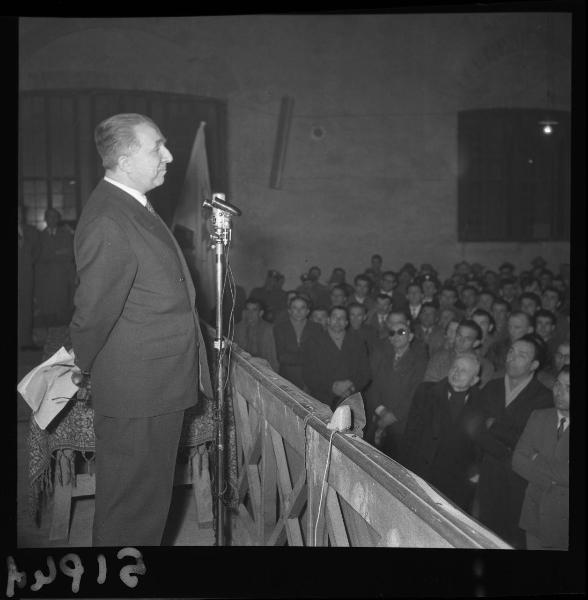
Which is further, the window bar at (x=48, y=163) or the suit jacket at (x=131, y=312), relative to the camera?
the window bar at (x=48, y=163)

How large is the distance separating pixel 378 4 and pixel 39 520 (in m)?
2.27

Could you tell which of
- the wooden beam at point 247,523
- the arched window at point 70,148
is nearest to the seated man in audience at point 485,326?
the wooden beam at point 247,523

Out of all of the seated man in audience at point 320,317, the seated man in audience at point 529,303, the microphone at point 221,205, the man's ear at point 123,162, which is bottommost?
the seated man in audience at point 320,317

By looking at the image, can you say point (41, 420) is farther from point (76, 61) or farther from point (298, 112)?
point (298, 112)

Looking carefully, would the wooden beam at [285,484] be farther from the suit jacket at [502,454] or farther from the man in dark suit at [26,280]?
the man in dark suit at [26,280]

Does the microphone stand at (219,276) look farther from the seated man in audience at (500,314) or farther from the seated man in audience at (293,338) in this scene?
the seated man in audience at (500,314)

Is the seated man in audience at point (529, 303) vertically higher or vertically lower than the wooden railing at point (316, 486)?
higher

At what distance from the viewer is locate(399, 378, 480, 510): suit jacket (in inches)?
102

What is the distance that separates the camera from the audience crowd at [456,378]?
2.37m

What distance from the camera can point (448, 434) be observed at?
2.68 m

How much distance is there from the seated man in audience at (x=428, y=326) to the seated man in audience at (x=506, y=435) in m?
1.54

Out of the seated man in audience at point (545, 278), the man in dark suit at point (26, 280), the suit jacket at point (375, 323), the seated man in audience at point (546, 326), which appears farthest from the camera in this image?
the seated man in audience at point (545, 278)

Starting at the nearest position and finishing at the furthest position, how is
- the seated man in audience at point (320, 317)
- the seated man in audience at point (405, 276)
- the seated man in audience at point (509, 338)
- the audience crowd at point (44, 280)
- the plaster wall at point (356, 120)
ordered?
the seated man in audience at point (509, 338) < the seated man in audience at point (320, 317) < the audience crowd at point (44, 280) < the seated man in audience at point (405, 276) < the plaster wall at point (356, 120)

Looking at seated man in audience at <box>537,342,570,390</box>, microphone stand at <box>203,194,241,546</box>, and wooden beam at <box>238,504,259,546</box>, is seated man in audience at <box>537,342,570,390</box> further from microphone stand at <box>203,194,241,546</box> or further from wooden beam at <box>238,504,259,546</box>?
microphone stand at <box>203,194,241,546</box>
